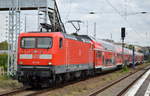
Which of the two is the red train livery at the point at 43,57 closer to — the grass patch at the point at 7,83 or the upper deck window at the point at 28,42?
the upper deck window at the point at 28,42

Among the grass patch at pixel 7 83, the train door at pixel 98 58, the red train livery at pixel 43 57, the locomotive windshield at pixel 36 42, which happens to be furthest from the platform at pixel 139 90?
the train door at pixel 98 58

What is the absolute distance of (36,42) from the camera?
57.0 ft

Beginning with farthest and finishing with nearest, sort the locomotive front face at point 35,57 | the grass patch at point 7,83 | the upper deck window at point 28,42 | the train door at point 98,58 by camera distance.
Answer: the train door at point 98,58 → the grass patch at point 7,83 → the upper deck window at point 28,42 → the locomotive front face at point 35,57

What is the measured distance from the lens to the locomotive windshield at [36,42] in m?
17.1

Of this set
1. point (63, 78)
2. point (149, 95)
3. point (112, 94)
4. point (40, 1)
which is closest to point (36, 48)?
point (63, 78)

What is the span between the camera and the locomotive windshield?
56.1 ft

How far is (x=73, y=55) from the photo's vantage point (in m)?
20.4

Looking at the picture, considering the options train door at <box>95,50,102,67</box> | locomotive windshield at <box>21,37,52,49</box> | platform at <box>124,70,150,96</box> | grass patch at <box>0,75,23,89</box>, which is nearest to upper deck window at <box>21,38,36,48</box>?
locomotive windshield at <box>21,37,52,49</box>

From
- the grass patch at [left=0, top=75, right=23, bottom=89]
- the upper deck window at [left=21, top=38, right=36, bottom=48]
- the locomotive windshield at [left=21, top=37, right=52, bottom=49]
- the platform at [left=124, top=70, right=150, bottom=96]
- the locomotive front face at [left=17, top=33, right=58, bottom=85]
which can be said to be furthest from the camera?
the grass patch at [left=0, top=75, right=23, bottom=89]

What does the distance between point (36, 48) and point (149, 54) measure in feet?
363

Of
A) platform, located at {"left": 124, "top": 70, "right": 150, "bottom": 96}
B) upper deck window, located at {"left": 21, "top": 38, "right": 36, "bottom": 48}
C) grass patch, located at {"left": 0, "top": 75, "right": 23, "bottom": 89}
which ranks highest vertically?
upper deck window, located at {"left": 21, "top": 38, "right": 36, "bottom": 48}

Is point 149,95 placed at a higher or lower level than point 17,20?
lower

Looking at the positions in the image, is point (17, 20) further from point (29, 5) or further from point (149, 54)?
point (149, 54)

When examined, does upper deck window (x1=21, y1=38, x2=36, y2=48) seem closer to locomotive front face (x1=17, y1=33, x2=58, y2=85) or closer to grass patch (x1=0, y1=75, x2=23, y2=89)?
locomotive front face (x1=17, y1=33, x2=58, y2=85)
